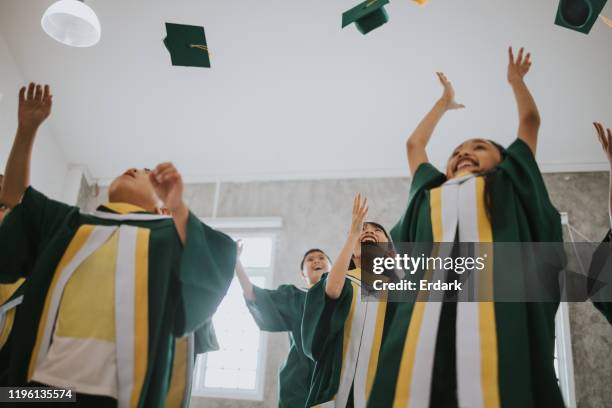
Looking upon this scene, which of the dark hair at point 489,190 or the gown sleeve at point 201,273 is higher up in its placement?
the dark hair at point 489,190

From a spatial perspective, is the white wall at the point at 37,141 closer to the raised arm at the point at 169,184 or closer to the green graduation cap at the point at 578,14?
the raised arm at the point at 169,184

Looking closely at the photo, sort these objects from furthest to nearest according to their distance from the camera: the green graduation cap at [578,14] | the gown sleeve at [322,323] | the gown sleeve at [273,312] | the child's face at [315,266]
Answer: the child's face at [315,266]
the gown sleeve at [273,312]
the green graduation cap at [578,14]
the gown sleeve at [322,323]

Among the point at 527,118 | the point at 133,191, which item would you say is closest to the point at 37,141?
the point at 133,191

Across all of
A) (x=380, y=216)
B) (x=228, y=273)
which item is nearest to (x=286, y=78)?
(x=380, y=216)

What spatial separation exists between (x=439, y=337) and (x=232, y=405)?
395 centimetres

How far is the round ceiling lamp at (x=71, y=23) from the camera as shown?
3469 mm

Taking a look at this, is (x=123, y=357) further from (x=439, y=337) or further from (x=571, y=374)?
(x=571, y=374)

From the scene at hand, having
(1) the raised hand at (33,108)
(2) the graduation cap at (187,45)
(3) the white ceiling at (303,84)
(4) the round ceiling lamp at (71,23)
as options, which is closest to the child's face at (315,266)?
(2) the graduation cap at (187,45)

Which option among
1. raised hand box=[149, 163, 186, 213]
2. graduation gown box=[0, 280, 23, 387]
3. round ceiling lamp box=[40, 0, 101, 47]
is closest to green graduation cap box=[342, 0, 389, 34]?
raised hand box=[149, 163, 186, 213]

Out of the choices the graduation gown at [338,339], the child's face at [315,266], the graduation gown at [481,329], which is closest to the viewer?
the graduation gown at [481,329]

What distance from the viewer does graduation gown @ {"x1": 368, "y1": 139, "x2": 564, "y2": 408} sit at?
1.06 metres

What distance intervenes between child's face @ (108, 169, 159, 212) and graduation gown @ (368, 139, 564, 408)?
0.89 meters

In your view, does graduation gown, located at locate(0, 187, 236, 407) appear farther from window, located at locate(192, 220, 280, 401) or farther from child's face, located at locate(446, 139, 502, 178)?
window, located at locate(192, 220, 280, 401)

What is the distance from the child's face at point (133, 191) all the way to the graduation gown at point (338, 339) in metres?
0.80
